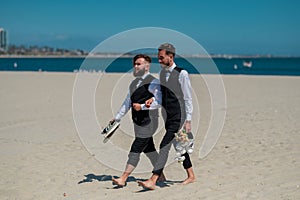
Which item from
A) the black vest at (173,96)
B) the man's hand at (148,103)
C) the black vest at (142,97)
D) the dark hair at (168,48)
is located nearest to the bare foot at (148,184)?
the black vest at (142,97)

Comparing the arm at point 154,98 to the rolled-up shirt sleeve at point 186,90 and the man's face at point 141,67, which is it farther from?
the rolled-up shirt sleeve at point 186,90

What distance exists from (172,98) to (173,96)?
0.09ft

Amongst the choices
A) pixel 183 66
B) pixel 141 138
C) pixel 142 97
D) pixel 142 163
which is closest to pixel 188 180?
pixel 141 138

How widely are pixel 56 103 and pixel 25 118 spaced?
168 inches

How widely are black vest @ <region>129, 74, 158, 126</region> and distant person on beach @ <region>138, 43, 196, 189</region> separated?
17 centimetres

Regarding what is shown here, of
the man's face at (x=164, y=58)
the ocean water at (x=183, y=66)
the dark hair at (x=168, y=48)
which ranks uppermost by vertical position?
the dark hair at (x=168, y=48)

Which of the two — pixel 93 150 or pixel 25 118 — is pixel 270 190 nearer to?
pixel 93 150

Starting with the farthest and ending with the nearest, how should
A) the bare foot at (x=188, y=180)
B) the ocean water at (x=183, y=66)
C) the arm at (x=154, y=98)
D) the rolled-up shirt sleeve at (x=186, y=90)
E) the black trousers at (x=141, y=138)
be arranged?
the ocean water at (x=183, y=66) → the bare foot at (x=188, y=180) → the black trousers at (x=141, y=138) → the arm at (x=154, y=98) → the rolled-up shirt sleeve at (x=186, y=90)

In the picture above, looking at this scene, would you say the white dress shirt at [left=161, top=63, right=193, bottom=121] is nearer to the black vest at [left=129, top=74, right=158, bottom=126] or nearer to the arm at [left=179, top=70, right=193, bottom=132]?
the arm at [left=179, top=70, right=193, bottom=132]

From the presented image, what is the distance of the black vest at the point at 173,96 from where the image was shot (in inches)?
221

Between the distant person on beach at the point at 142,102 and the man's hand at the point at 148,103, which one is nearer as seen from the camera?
the man's hand at the point at 148,103

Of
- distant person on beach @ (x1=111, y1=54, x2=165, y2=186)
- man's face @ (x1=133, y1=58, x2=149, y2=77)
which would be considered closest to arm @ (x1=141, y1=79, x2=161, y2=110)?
distant person on beach @ (x1=111, y1=54, x2=165, y2=186)

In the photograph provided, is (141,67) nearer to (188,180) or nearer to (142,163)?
(188,180)

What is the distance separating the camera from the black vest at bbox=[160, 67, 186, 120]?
221 inches
